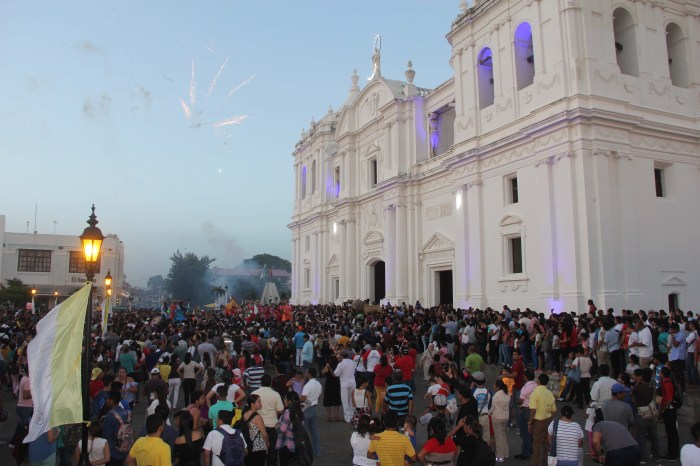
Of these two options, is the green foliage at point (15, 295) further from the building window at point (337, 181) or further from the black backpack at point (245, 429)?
the black backpack at point (245, 429)

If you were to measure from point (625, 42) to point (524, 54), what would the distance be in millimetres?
3998

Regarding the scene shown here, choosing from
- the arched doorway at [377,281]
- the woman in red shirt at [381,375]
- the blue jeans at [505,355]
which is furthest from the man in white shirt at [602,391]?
the arched doorway at [377,281]

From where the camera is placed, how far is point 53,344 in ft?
20.4

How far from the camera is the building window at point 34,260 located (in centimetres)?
5962

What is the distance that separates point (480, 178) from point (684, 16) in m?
10.9

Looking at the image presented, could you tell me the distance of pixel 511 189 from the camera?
928 inches

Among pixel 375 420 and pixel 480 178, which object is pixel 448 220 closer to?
pixel 480 178

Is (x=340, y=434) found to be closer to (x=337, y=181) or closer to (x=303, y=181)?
(x=337, y=181)

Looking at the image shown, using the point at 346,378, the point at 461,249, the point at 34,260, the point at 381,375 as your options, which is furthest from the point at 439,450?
the point at 34,260

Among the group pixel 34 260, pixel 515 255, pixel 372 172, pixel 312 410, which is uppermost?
pixel 372 172

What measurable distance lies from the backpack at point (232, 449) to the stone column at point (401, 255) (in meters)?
24.3

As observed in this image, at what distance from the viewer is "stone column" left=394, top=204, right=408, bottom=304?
30656 mm

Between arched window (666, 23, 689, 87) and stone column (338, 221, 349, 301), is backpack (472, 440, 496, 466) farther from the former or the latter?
stone column (338, 221, 349, 301)

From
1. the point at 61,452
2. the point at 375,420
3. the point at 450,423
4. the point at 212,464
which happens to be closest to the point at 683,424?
the point at 450,423
